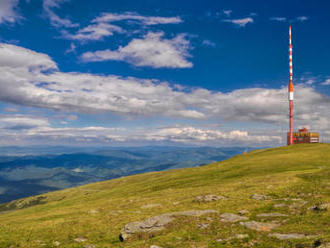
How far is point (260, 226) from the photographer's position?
24.2 meters

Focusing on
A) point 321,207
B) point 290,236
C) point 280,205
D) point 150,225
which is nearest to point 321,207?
point 321,207

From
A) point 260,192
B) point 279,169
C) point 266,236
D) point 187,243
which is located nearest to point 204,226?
point 187,243

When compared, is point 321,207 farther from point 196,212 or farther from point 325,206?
point 196,212

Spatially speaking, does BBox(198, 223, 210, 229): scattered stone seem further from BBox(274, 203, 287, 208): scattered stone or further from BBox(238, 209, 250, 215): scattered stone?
BBox(274, 203, 287, 208): scattered stone

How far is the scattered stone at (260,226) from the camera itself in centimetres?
2325

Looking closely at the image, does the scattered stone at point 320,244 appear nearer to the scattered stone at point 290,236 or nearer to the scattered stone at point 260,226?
the scattered stone at point 290,236

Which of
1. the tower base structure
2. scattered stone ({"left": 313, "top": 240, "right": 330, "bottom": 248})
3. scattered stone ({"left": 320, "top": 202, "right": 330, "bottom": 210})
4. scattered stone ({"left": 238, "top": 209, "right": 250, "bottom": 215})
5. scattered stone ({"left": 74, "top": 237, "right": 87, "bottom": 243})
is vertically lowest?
scattered stone ({"left": 74, "top": 237, "right": 87, "bottom": 243})

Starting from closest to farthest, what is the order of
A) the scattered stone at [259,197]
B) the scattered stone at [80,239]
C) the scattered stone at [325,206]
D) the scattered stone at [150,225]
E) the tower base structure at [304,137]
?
the scattered stone at [80,239], the scattered stone at [150,225], the scattered stone at [325,206], the scattered stone at [259,197], the tower base structure at [304,137]

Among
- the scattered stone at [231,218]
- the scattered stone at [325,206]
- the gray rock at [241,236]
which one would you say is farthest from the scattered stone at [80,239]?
the scattered stone at [325,206]

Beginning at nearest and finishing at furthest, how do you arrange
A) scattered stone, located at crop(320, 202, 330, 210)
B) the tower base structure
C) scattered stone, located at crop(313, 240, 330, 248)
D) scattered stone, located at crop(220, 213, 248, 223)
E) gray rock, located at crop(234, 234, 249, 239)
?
scattered stone, located at crop(313, 240, 330, 248) → gray rock, located at crop(234, 234, 249, 239) → scattered stone, located at crop(320, 202, 330, 210) → scattered stone, located at crop(220, 213, 248, 223) → the tower base structure

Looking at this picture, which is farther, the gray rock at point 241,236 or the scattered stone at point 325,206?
the scattered stone at point 325,206

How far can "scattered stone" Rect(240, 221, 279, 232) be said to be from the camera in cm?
2325

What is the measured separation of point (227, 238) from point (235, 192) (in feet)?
73.7

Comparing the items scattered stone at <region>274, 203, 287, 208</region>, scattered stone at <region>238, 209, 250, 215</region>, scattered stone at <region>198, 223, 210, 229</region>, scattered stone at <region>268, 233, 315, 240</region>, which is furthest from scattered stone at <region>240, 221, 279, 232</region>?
scattered stone at <region>274, 203, 287, 208</region>
